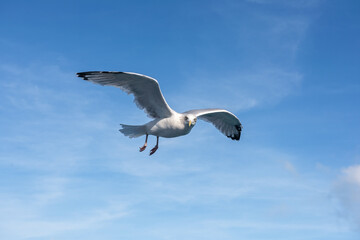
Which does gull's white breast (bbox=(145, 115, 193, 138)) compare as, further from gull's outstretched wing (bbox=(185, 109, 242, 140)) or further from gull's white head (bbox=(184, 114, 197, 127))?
gull's outstretched wing (bbox=(185, 109, 242, 140))

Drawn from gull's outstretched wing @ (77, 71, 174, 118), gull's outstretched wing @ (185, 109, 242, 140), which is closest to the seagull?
gull's outstretched wing @ (77, 71, 174, 118)

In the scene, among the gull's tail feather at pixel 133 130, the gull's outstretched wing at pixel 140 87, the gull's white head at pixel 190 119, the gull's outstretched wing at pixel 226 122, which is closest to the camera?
the gull's outstretched wing at pixel 140 87

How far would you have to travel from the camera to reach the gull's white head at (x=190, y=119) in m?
15.6

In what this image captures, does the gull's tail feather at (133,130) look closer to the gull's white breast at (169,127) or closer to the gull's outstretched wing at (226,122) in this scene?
the gull's white breast at (169,127)

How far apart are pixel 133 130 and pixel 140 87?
6.96ft

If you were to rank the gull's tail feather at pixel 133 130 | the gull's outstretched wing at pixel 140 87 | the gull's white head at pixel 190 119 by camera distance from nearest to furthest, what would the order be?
1. the gull's outstretched wing at pixel 140 87
2. the gull's white head at pixel 190 119
3. the gull's tail feather at pixel 133 130

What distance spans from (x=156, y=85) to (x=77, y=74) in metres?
3.04

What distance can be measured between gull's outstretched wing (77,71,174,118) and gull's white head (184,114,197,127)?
65 centimetres

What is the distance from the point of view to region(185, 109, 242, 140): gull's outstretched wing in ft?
64.0

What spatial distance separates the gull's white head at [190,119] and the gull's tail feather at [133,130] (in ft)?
6.23

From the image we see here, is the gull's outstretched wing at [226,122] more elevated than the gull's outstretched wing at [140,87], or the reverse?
the gull's outstretched wing at [226,122]

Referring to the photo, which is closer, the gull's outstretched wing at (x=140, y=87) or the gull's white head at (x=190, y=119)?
the gull's outstretched wing at (x=140, y=87)

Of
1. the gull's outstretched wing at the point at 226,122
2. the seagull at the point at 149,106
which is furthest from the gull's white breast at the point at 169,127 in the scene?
the gull's outstretched wing at the point at 226,122

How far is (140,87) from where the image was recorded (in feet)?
50.2
